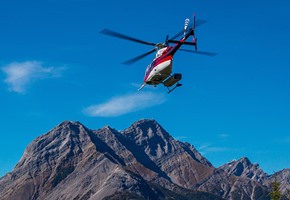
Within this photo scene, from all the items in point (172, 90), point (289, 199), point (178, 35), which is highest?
point (178, 35)

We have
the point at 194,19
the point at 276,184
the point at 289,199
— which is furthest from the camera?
the point at 276,184

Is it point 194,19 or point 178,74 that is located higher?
point 194,19

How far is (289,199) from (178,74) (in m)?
27.0

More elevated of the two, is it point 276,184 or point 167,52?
point 167,52

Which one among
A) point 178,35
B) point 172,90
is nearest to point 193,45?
point 178,35

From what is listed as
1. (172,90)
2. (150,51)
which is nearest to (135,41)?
(150,51)

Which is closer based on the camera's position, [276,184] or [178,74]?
[178,74]

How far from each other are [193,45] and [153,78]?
27.8ft

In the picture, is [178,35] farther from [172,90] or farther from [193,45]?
[172,90]

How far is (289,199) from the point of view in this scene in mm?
83875

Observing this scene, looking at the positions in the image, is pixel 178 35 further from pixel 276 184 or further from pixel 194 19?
pixel 276 184

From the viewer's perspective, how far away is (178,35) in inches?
3159

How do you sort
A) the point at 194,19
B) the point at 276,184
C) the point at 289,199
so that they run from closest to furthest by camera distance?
the point at 194,19 → the point at 289,199 → the point at 276,184

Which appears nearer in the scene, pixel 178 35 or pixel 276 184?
pixel 178 35
